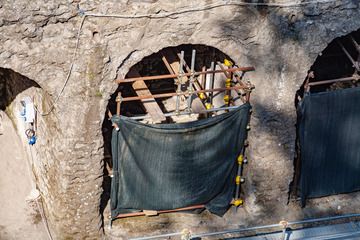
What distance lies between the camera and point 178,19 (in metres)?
8.11

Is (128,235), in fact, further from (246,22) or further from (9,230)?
(246,22)

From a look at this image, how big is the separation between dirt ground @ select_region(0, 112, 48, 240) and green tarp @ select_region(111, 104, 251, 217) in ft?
4.61

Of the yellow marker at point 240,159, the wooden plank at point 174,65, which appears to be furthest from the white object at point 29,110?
the yellow marker at point 240,159

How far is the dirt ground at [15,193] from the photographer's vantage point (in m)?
9.49

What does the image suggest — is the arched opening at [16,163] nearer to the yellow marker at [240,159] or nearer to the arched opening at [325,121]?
the yellow marker at [240,159]

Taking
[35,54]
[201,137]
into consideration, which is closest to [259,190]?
[201,137]

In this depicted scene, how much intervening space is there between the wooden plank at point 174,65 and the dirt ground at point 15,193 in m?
3.04

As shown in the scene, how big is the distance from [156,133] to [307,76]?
2447 millimetres

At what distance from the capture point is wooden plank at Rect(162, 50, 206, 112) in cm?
904

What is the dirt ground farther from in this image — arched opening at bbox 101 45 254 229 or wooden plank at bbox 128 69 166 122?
wooden plank at bbox 128 69 166 122

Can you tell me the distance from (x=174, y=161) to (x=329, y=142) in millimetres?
2578

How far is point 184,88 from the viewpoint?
10734 mm

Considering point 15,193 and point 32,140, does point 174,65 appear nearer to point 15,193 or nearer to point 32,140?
point 32,140

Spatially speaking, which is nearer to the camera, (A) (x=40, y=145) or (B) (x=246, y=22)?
(B) (x=246, y=22)
